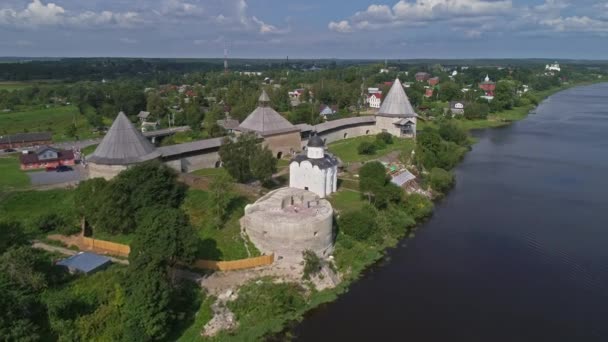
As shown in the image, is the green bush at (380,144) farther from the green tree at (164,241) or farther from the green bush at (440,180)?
the green tree at (164,241)

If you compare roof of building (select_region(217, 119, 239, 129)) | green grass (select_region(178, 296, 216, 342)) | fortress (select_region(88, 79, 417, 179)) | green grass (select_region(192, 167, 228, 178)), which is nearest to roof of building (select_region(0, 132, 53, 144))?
roof of building (select_region(217, 119, 239, 129))

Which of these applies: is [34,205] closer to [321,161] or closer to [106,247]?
[106,247]

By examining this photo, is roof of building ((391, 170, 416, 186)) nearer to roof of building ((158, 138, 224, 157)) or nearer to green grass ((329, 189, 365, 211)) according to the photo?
green grass ((329, 189, 365, 211))

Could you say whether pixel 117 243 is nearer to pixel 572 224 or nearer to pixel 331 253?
pixel 331 253

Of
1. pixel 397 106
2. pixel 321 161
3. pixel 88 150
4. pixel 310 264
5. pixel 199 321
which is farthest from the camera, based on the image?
pixel 397 106

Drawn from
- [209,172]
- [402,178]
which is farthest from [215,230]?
[402,178]

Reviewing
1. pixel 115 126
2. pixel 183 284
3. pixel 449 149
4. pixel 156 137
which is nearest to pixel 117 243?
pixel 183 284

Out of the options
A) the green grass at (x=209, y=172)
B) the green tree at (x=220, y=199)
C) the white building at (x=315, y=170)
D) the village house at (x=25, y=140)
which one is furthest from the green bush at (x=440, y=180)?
the village house at (x=25, y=140)

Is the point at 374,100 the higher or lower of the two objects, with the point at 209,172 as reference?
higher
